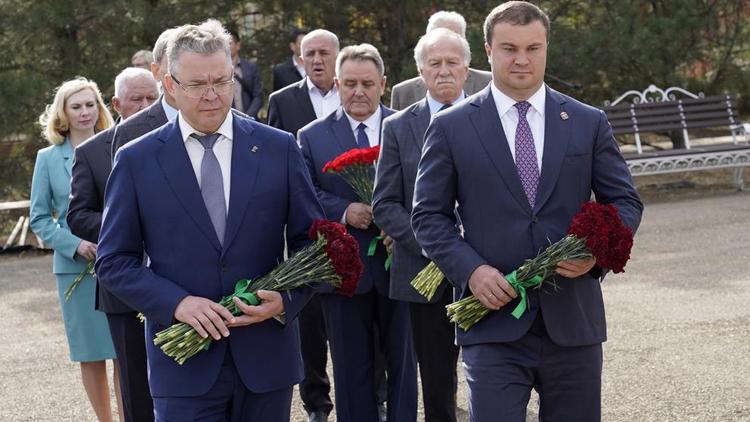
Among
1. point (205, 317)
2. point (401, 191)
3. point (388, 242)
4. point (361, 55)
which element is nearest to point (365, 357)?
point (388, 242)

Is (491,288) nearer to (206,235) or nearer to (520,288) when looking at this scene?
(520,288)

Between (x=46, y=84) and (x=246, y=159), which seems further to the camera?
(x=46, y=84)

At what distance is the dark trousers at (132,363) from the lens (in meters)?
5.95

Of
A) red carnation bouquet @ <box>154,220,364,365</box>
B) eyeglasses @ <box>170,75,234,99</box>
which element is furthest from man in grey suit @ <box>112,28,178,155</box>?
red carnation bouquet @ <box>154,220,364,365</box>

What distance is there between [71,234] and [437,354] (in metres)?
2.02

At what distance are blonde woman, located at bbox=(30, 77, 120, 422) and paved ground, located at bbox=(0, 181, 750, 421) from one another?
27.1 inches

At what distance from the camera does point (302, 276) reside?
436 centimetres

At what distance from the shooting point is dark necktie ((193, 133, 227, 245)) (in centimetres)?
441

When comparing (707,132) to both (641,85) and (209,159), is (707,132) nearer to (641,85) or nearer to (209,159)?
(641,85)

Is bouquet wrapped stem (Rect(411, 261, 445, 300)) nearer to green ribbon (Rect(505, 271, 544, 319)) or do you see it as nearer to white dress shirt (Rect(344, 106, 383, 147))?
green ribbon (Rect(505, 271, 544, 319))

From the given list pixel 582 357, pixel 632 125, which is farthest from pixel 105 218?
pixel 632 125

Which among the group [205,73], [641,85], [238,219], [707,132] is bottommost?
[707,132]

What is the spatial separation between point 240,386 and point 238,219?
22.5 inches

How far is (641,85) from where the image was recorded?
56.7ft
